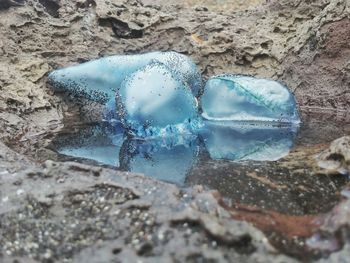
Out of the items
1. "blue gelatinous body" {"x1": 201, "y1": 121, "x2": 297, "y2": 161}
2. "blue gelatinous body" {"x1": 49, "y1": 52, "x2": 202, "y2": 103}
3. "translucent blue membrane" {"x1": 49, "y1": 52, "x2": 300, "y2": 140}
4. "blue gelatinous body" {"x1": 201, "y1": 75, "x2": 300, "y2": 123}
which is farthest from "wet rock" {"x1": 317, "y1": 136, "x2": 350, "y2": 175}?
"blue gelatinous body" {"x1": 49, "y1": 52, "x2": 202, "y2": 103}

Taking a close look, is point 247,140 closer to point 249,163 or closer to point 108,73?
point 249,163

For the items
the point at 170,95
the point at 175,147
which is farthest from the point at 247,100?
the point at 175,147

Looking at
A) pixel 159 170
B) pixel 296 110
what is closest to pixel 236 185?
pixel 159 170

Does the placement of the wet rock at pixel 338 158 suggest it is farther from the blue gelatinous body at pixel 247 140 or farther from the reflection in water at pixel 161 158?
the reflection in water at pixel 161 158

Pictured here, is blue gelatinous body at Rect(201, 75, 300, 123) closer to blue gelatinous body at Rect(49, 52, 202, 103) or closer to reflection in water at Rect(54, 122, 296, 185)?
reflection in water at Rect(54, 122, 296, 185)

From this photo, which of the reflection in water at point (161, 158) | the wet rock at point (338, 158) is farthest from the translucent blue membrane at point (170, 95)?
the wet rock at point (338, 158)

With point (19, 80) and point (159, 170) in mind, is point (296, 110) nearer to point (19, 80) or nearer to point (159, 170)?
point (159, 170)
